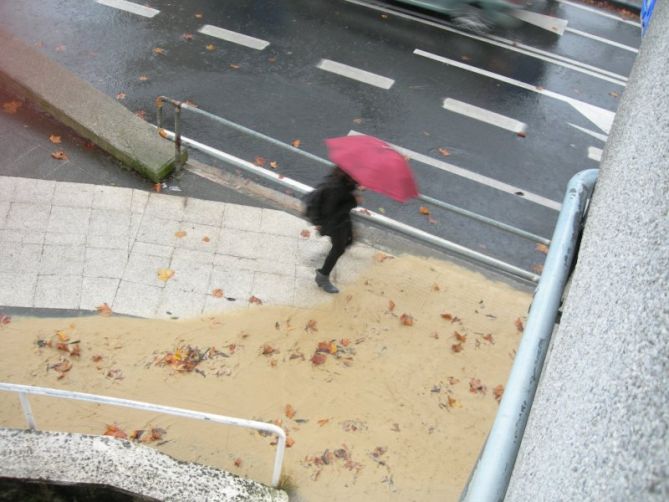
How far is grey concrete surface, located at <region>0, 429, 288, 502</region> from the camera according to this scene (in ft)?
11.5

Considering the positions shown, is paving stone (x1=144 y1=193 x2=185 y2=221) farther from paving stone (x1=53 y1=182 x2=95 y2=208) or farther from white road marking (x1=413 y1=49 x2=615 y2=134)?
white road marking (x1=413 y1=49 x2=615 y2=134)

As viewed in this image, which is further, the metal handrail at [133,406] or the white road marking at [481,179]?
the white road marking at [481,179]

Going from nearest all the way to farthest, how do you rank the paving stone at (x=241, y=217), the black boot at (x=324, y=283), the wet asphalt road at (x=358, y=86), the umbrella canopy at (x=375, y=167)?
1. the umbrella canopy at (x=375, y=167)
2. the black boot at (x=324, y=283)
3. the paving stone at (x=241, y=217)
4. the wet asphalt road at (x=358, y=86)

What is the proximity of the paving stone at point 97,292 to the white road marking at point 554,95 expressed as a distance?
7.64 metres

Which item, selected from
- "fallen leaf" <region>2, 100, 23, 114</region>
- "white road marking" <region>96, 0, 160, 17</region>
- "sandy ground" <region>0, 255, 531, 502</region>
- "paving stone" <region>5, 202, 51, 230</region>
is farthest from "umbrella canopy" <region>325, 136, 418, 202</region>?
"white road marking" <region>96, 0, 160, 17</region>

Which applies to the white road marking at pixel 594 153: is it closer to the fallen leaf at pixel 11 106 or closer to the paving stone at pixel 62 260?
the paving stone at pixel 62 260

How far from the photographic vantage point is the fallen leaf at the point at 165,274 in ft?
20.5

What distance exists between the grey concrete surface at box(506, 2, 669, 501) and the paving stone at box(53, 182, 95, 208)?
6.15 metres

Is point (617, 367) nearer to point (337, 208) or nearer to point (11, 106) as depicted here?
point (337, 208)

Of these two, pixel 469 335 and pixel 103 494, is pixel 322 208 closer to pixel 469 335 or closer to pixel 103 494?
pixel 469 335

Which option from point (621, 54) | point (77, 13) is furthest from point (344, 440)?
point (621, 54)

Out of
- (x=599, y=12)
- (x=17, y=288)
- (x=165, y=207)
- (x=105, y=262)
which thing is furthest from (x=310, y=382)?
(x=599, y=12)

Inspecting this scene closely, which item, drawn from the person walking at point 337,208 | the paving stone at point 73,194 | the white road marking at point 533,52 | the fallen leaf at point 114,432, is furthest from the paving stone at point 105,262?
the white road marking at point 533,52

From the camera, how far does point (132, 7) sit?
1115 cm
